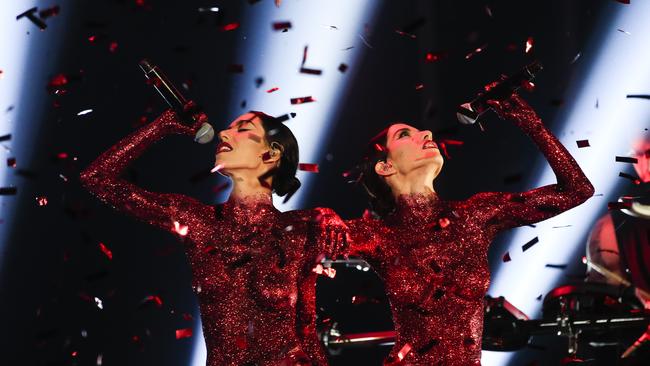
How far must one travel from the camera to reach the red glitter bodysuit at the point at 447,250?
9.56 feet

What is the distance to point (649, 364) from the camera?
2.06 metres

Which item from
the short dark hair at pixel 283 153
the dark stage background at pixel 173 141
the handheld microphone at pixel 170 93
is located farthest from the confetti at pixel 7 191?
the short dark hair at pixel 283 153

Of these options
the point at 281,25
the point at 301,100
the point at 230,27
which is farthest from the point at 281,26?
the point at 301,100

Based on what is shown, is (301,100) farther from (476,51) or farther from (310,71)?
(476,51)

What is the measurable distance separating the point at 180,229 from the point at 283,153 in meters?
0.43

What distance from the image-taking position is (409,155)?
314cm

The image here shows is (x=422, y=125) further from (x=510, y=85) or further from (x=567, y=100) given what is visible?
(x=510, y=85)

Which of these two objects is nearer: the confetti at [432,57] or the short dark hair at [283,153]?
the short dark hair at [283,153]

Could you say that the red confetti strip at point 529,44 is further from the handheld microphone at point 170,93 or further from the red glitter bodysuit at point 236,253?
the handheld microphone at point 170,93

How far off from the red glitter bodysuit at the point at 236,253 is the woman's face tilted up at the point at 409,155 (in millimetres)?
288

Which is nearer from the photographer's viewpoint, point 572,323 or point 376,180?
point 572,323

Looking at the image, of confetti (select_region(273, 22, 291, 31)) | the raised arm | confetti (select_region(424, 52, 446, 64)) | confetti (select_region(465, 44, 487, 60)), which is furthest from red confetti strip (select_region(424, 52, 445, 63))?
the raised arm

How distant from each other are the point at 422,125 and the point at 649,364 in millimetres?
1998

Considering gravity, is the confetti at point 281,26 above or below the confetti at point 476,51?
above
